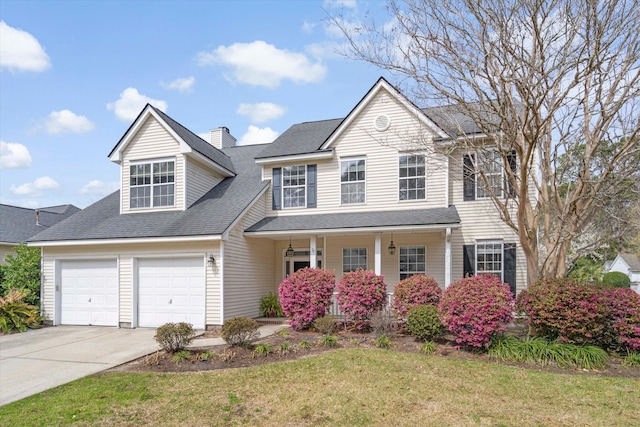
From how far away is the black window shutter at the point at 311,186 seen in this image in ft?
49.3

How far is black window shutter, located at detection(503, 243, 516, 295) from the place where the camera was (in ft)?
42.8

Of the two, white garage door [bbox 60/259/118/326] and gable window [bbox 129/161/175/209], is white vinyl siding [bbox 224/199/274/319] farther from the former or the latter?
white garage door [bbox 60/259/118/326]

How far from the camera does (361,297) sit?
36.2 feet

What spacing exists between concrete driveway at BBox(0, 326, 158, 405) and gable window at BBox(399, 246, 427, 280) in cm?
837

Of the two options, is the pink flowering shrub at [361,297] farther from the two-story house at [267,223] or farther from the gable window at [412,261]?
the gable window at [412,261]

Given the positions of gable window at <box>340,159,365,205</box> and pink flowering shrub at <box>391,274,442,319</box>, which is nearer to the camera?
pink flowering shrub at <box>391,274,442,319</box>

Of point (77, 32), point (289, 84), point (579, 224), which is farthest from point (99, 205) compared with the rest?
point (579, 224)

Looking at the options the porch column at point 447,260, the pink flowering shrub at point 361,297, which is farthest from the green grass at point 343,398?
the porch column at point 447,260

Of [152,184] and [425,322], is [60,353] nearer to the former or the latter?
→ [152,184]

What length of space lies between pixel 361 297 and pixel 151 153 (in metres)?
9.27

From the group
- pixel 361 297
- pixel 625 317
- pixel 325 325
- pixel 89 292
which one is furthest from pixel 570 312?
pixel 89 292

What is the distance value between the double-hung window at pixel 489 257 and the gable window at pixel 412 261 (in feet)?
5.78

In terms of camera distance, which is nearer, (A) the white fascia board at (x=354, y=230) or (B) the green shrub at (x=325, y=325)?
(B) the green shrub at (x=325, y=325)

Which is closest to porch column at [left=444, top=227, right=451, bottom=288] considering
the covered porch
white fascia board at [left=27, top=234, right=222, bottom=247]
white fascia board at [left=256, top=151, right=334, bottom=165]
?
the covered porch
